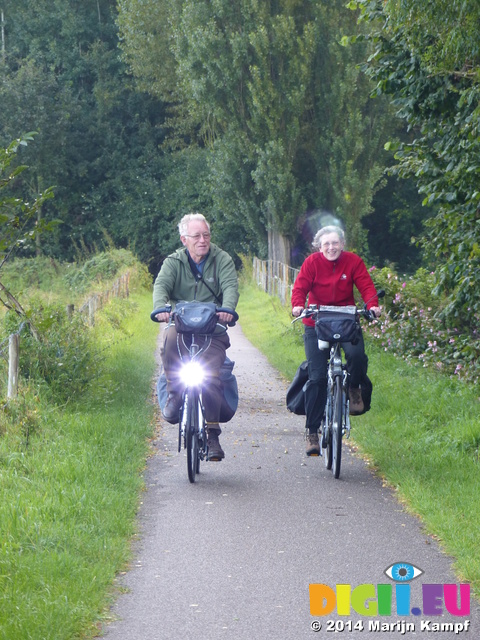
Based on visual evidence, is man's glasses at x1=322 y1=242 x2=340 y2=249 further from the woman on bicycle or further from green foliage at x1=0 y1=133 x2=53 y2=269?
green foliage at x1=0 y1=133 x2=53 y2=269

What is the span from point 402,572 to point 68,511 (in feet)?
7.27

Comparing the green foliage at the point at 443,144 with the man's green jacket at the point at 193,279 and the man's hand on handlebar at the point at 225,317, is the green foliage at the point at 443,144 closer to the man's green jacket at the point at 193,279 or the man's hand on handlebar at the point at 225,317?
the man's green jacket at the point at 193,279

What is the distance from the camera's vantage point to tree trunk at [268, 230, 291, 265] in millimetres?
33281

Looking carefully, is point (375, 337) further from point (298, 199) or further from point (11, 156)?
point (298, 199)

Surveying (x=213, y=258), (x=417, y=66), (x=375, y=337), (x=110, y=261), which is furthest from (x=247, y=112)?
(x=213, y=258)

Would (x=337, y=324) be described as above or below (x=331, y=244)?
below

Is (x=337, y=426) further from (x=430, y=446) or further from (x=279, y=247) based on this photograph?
(x=279, y=247)

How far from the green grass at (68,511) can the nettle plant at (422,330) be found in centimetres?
378

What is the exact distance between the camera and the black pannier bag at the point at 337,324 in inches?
299

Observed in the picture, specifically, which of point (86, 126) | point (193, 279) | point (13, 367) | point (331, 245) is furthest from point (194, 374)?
point (86, 126)

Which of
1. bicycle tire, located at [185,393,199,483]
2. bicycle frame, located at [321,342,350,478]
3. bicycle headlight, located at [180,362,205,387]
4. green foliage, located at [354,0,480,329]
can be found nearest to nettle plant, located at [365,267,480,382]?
green foliage, located at [354,0,480,329]

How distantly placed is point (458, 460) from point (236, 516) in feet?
7.27

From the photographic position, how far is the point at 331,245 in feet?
25.9

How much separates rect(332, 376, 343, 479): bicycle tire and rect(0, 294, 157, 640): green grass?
1.59 metres
